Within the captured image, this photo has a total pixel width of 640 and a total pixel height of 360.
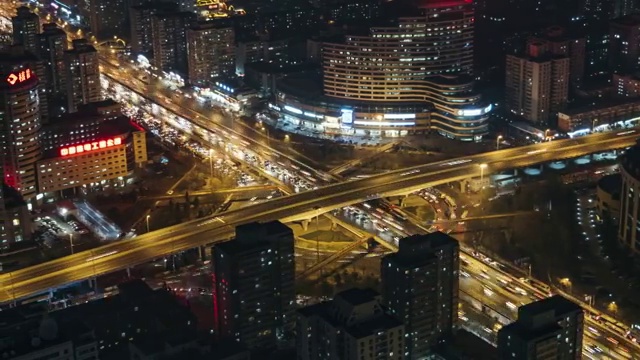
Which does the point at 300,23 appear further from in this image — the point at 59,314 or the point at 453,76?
the point at 59,314

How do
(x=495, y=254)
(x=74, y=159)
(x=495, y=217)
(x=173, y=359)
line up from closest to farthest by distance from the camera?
(x=173, y=359) < (x=495, y=254) < (x=495, y=217) < (x=74, y=159)

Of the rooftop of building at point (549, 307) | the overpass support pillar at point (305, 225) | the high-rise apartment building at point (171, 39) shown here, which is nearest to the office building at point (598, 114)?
the overpass support pillar at point (305, 225)

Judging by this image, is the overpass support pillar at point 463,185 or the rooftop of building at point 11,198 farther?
the overpass support pillar at point 463,185

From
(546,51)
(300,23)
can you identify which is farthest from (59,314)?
(300,23)

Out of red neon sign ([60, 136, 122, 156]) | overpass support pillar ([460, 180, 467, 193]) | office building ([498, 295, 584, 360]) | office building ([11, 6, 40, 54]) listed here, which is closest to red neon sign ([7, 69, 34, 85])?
red neon sign ([60, 136, 122, 156])

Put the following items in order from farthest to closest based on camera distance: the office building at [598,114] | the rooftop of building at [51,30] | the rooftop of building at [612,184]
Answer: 1. the rooftop of building at [51,30]
2. the office building at [598,114]
3. the rooftop of building at [612,184]

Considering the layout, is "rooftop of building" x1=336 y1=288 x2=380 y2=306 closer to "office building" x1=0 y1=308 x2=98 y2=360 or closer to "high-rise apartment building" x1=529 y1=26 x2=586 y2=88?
"office building" x1=0 y1=308 x2=98 y2=360

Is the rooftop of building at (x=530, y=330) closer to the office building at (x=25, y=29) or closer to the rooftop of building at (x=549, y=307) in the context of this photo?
the rooftop of building at (x=549, y=307)
